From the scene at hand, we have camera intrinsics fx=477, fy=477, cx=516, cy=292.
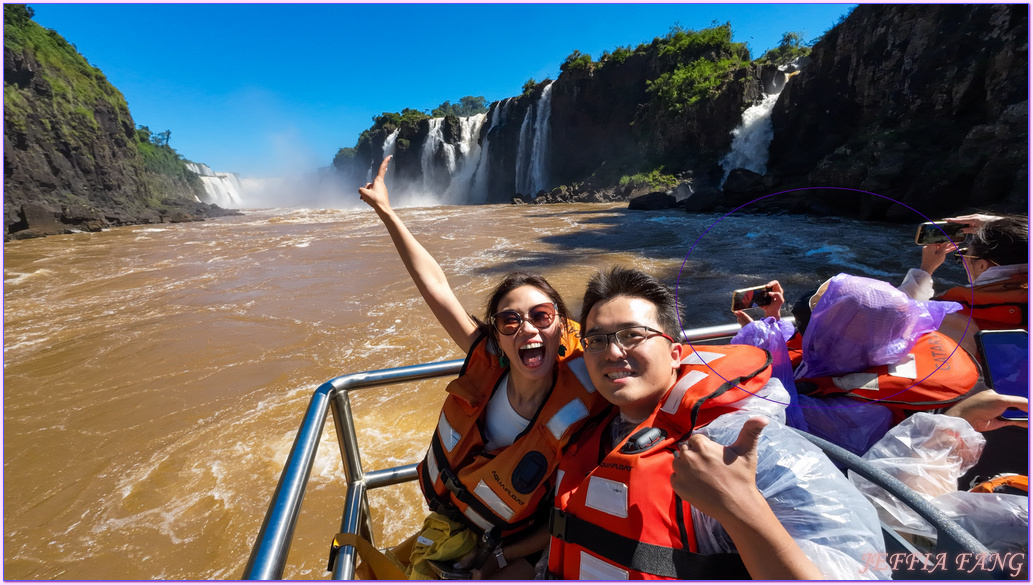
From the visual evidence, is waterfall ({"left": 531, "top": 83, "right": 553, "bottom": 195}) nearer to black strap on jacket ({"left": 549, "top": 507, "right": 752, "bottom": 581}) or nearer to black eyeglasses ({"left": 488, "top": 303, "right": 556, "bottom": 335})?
black eyeglasses ({"left": 488, "top": 303, "right": 556, "bottom": 335})

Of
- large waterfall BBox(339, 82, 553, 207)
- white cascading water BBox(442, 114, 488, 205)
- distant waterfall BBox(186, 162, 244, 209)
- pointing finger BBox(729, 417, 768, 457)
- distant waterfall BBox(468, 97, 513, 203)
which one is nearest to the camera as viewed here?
pointing finger BBox(729, 417, 768, 457)

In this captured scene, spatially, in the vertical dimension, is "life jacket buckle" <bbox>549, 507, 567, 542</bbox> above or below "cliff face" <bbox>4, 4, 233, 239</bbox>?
below

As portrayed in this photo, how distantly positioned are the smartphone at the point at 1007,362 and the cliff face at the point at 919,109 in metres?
10.8

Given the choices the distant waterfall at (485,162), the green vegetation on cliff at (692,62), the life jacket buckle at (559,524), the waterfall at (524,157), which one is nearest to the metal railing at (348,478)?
the life jacket buckle at (559,524)

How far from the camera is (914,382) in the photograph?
1.20 metres

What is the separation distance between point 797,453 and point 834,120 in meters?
22.0

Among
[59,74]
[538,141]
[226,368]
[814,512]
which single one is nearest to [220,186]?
[59,74]

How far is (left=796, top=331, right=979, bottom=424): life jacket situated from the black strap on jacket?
0.67m

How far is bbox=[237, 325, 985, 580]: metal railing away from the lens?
88 centimetres

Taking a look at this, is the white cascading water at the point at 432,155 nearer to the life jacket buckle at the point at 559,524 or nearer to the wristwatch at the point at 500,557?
the wristwatch at the point at 500,557

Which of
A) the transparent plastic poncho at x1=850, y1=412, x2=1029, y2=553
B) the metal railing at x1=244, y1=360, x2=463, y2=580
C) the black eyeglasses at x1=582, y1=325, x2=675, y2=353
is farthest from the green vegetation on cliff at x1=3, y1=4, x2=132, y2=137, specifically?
the transparent plastic poncho at x1=850, y1=412, x2=1029, y2=553

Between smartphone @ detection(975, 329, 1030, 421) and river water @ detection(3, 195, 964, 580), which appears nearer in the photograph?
smartphone @ detection(975, 329, 1030, 421)

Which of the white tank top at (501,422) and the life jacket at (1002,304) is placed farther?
the life jacket at (1002,304)

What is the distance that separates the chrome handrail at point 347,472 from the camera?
0.93m
